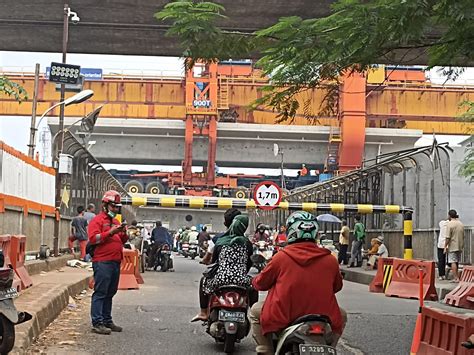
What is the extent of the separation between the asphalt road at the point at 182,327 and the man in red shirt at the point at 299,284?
273 centimetres

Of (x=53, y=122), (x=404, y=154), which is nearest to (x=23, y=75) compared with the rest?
(x=53, y=122)

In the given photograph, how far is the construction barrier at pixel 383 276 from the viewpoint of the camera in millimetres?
16614

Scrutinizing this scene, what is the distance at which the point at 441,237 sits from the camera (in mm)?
17875

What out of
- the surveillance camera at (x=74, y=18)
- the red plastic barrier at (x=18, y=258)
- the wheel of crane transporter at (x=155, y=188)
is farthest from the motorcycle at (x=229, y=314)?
the wheel of crane transporter at (x=155, y=188)

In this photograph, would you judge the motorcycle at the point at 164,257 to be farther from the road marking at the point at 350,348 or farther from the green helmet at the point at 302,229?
the green helmet at the point at 302,229

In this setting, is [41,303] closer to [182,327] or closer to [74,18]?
Answer: [182,327]

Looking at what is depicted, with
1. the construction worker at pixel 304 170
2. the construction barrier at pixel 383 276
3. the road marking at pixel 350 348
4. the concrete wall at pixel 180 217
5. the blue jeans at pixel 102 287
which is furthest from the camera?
the concrete wall at pixel 180 217

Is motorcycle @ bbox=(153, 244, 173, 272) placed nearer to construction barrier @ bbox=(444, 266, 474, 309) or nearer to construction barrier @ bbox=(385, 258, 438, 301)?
construction barrier @ bbox=(385, 258, 438, 301)

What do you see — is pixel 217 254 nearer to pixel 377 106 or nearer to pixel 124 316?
pixel 124 316

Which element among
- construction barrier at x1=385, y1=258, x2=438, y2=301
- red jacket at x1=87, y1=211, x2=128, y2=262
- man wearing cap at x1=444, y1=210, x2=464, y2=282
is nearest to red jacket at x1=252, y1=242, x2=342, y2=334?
red jacket at x1=87, y1=211, x2=128, y2=262

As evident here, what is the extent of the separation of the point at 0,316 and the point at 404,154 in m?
17.1

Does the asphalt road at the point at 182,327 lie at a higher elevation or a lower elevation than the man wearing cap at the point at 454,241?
lower

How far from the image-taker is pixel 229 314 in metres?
7.56

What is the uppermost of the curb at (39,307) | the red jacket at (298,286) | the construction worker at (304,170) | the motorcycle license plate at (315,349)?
the construction worker at (304,170)
